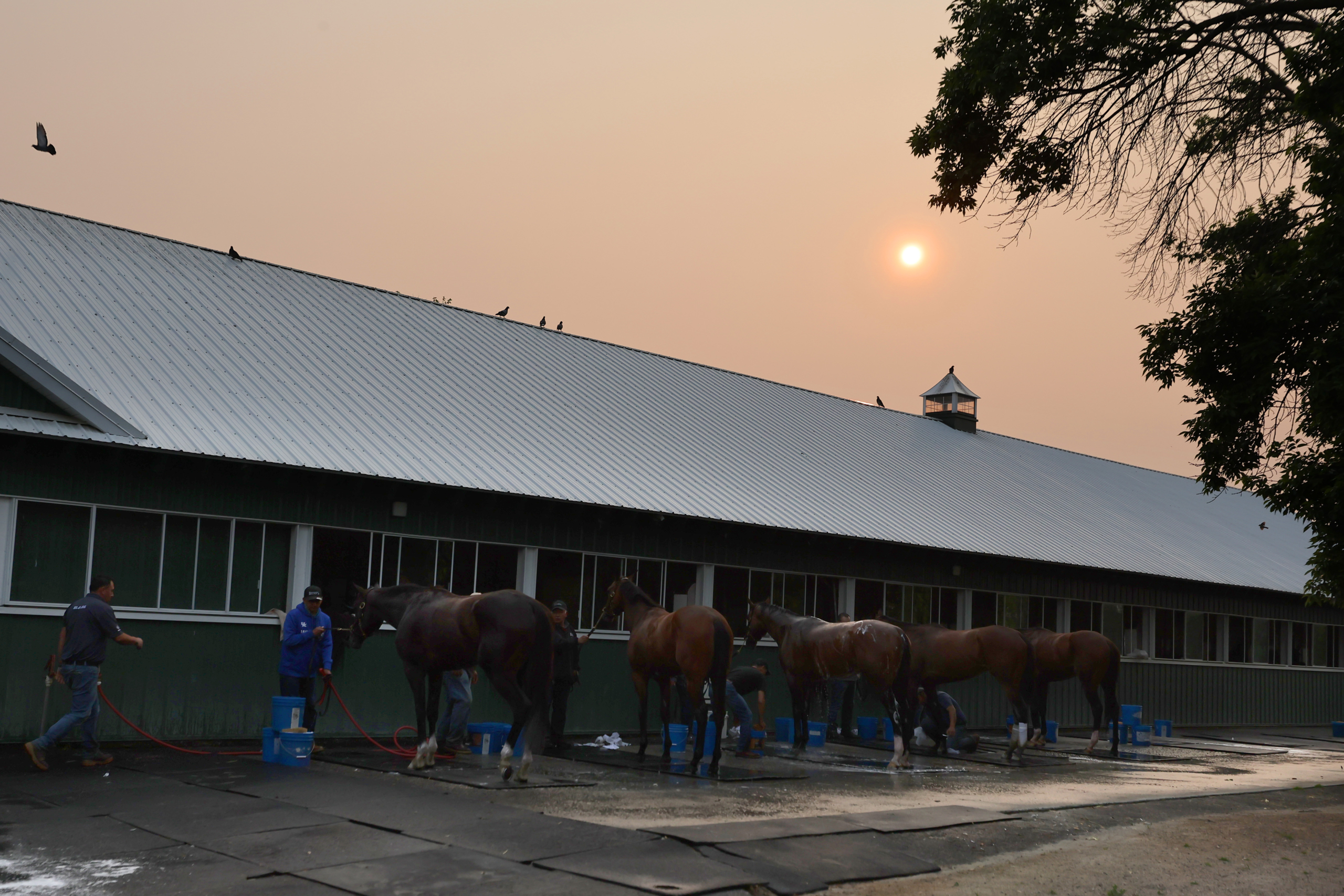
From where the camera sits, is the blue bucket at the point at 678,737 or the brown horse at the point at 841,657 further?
the brown horse at the point at 841,657

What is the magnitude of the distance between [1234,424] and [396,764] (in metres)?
9.11

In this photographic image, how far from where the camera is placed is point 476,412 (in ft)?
64.0

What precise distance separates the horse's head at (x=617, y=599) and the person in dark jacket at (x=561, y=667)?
0.43 meters

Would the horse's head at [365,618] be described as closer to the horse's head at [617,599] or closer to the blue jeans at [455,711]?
the blue jeans at [455,711]

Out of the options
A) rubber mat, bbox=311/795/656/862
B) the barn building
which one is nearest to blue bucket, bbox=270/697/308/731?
the barn building

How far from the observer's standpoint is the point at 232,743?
14.7m

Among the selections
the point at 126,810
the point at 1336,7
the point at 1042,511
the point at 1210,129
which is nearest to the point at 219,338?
the point at 126,810

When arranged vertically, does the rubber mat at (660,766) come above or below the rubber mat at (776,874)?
below

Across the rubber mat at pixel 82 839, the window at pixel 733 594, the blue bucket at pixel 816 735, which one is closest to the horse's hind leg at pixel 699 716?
the blue bucket at pixel 816 735

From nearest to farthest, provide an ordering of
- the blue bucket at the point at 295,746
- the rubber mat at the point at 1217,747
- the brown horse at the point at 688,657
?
the blue bucket at the point at 295,746 → the brown horse at the point at 688,657 → the rubber mat at the point at 1217,747

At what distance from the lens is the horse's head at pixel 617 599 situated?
15797 mm

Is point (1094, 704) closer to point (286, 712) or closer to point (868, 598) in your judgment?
point (868, 598)

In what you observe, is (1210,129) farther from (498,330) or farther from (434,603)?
(498,330)

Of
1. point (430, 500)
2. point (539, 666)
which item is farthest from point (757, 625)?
point (539, 666)
